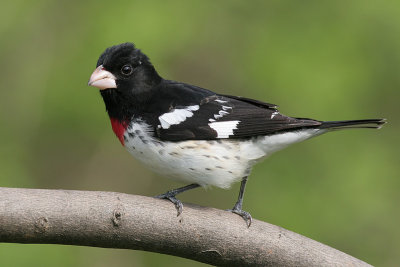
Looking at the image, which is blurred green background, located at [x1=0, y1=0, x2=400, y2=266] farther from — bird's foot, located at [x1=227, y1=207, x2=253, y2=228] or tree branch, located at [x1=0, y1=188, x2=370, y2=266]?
tree branch, located at [x1=0, y1=188, x2=370, y2=266]

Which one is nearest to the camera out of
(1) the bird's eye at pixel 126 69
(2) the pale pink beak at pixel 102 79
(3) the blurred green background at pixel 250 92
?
(2) the pale pink beak at pixel 102 79

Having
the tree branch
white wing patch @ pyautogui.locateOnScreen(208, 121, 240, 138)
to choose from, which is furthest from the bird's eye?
the tree branch

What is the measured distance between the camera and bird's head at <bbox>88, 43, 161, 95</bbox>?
362 cm

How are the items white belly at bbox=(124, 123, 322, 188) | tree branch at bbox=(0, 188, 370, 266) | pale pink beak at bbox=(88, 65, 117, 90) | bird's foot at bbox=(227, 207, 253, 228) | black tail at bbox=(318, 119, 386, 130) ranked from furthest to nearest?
1. pale pink beak at bbox=(88, 65, 117, 90)
2. white belly at bbox=(124, 123, 322, 188)
3. black tail at bbox=(318, 119, 386, 130)
4. bird's foot at bbox=(227, 207, 253, 228)
5. tree branch at bbox=(0, 188, 370, 266)

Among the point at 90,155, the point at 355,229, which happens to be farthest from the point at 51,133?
the point at 355,229

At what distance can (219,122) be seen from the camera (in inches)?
142

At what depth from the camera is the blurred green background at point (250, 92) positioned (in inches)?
183

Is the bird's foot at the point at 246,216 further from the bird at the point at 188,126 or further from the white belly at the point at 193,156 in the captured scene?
the white belly at the point at 193,156

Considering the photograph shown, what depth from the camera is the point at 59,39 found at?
17.0 feet

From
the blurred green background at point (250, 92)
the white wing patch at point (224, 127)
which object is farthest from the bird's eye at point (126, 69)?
the blurred green background at point (250, 92)

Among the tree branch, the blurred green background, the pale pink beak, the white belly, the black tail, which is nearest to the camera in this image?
the tree branch

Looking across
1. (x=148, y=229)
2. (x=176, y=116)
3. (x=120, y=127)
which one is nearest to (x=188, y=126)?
(x=176, y=116)

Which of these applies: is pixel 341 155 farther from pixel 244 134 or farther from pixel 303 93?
pixel 244 134

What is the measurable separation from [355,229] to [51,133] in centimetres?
245
